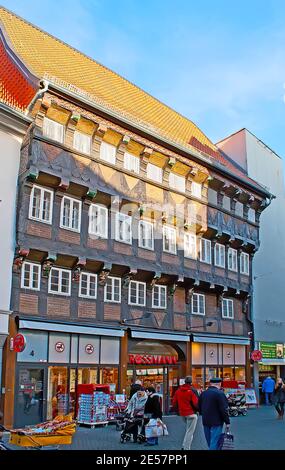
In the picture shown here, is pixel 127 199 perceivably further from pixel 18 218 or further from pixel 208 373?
pixel 208 373

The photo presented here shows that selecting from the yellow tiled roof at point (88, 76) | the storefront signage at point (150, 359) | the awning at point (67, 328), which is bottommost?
the storefront signage at point (150, 359)

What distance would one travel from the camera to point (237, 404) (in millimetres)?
24656

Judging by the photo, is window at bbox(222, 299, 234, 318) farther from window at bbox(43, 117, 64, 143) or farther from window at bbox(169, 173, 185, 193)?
window at bbox(43, 117, 64, 143)

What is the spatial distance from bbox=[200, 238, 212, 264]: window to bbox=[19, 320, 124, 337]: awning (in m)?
6.98

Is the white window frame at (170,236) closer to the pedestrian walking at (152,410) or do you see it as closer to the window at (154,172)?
the window at (154,172)

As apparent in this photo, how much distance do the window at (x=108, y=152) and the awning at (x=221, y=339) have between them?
9.47 meters

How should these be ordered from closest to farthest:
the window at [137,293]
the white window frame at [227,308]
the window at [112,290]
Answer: the window at [112,290] < the window at [137,293] < the white window frame at [227,308]

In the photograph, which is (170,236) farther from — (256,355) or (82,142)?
(256,355)

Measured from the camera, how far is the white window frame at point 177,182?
26.6 m

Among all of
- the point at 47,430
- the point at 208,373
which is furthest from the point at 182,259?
the point at 47,430

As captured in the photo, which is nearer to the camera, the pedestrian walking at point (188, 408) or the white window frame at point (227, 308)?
the pedestrian walking at point (188, 408)

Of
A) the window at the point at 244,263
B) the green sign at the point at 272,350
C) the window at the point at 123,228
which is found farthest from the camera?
the green sign at the point at 272,350

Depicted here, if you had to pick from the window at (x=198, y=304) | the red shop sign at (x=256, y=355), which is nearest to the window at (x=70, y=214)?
the window at (x=198, y=304)

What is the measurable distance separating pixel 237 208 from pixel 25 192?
14.4 meters
